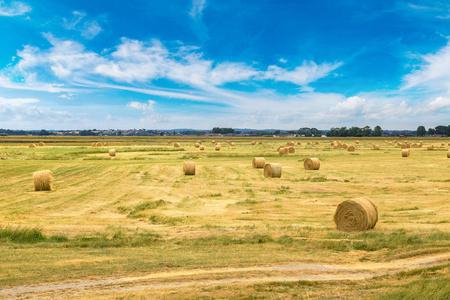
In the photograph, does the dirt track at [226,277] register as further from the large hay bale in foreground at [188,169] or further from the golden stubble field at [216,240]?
the large hay bale in foreground at [188,169]

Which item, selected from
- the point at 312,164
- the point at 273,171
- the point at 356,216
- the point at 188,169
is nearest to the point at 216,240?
the point at 356,216

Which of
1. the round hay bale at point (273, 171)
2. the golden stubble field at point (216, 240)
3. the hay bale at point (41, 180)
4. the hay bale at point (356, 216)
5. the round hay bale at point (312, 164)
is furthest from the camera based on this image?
the round hay bale at point (312, 164)

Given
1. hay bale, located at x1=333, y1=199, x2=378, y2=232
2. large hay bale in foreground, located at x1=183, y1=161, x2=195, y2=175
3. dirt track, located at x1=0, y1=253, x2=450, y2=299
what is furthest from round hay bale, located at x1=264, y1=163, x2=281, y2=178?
dirt track, located at x1=0, y1=253, x2=450, y2=299

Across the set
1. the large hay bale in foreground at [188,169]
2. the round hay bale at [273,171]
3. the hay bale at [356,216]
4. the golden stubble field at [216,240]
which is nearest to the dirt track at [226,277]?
the golden stubble field at [216,240]

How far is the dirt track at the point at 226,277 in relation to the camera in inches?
328

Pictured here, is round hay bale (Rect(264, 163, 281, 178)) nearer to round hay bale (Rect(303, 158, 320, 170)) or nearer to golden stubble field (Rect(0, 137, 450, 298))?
golden stubble field (Rect(0, 137, 450, 298))

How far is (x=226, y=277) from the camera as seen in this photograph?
369 inches

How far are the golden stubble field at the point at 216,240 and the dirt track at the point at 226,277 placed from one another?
0.03 meters

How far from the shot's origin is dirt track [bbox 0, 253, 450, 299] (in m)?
8.34

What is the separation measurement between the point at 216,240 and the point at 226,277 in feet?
14.9

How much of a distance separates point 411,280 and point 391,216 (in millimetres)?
9661

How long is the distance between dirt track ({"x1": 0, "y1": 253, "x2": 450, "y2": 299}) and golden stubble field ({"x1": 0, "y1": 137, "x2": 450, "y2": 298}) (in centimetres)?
3

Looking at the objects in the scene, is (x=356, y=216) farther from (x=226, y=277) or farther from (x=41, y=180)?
(x=41, y=180)

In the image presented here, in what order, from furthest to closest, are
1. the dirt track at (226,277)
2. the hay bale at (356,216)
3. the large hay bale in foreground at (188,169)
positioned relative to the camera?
1. the large hay bale in foreground at (188,169)
2. the hay bale at (356,216)
3. the dirt track at (226,277)
